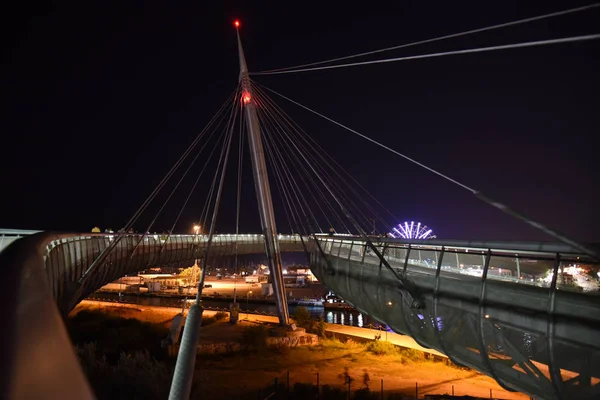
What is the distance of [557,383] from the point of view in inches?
306

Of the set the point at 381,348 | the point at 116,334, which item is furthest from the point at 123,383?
the point at 381,348

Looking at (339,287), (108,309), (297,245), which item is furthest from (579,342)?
(297,245)

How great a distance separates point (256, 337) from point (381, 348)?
950cm

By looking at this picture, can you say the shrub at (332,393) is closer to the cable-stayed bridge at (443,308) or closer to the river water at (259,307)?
the cable-stayed bridge at (443,308)

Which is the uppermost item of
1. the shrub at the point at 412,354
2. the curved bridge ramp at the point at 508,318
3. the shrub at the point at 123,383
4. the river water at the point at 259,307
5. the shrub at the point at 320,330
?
the curved bridge ramp at the point at 508,318

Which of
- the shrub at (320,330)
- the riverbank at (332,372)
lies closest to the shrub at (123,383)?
the riverbank at (332,372)

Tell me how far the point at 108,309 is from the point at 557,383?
167ft

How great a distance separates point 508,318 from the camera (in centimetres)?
842

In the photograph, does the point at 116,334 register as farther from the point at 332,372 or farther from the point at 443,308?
the point at 443,308

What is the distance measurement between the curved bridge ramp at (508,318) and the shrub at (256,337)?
18278 millimetres

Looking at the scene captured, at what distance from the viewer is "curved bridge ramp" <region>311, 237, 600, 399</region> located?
7.25 m

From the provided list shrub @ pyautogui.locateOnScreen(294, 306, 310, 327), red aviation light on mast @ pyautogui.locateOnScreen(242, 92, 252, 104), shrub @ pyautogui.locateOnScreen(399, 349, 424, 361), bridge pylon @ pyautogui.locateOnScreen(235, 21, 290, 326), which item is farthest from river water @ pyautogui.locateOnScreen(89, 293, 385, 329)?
red aviation light on mast @ pyautogui.locateOnScreen(242, 92, 252, 104)

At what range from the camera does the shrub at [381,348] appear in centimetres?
3097

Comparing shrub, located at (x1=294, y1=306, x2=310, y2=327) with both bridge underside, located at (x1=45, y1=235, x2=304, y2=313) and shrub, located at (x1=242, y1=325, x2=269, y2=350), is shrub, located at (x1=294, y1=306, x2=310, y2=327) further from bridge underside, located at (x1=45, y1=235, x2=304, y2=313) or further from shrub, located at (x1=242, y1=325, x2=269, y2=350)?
bridge underside, located at (x1=45, y1=235, x2=304, y2=313)
